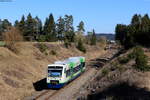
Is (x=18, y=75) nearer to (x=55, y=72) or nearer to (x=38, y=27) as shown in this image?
(x=55, y=72)

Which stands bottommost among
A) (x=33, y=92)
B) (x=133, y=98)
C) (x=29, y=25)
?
(x=33, y=92)

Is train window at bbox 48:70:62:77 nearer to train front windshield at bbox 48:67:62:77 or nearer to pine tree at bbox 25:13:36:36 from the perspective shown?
train front windshield at bbox 48:67:62:77

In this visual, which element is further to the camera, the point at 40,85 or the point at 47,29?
the point at 47,29

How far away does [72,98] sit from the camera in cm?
2659

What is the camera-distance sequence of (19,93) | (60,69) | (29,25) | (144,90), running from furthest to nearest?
(29,25)
(60,69)
(19,93)
(144,90)

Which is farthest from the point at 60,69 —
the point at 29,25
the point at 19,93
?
the point at 29,25

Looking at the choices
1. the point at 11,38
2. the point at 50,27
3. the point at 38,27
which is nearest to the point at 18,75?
the point at 11,38

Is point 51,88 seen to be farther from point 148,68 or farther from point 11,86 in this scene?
point 148,68

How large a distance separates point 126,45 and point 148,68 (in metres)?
40.2

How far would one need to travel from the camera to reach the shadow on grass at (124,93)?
18.8 meters

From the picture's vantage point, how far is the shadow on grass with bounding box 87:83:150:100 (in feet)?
61.6

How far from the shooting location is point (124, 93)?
66.7 feet

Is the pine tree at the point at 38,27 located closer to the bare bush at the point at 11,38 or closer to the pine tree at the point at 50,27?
the pine tree at the point at 50,27

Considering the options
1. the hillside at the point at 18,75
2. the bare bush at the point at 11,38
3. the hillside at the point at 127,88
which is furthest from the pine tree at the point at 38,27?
the hillside at the point at 127,88
